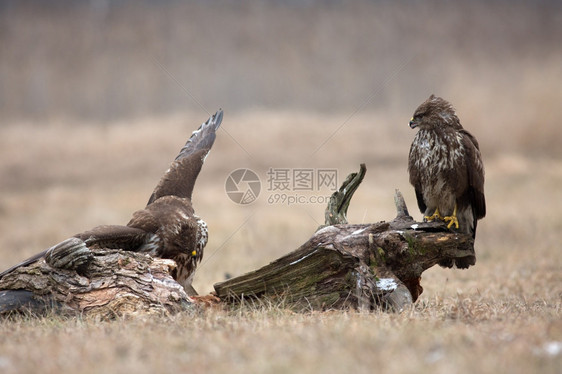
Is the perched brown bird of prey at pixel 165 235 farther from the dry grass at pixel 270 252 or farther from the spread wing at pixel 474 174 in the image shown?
the spread wing at pixel 474 174

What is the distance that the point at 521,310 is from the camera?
14.9 feet

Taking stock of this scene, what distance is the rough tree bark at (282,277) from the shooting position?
4.34 m

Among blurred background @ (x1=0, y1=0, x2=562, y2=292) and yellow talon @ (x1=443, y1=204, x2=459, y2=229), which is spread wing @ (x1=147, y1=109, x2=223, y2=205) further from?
blurred background @ (x1=0, y1=0, x2=562, y2=292)

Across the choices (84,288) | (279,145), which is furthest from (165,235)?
(279,145)

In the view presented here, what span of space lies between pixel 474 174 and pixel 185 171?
3033 mm

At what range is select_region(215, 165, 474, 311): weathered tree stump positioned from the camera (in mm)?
4586

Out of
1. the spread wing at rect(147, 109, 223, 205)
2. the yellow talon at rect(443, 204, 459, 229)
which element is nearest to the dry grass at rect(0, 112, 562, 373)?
the yellow talon at rect(443, 204, 459, 229)

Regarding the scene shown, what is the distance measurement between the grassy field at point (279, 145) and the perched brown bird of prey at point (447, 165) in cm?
81

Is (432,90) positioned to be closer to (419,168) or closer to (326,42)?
(326,42)

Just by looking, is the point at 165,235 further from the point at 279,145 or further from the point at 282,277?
the point at 279,145

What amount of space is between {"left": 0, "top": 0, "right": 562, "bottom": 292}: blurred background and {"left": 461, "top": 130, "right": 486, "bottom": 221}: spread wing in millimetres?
7084

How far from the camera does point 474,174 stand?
518 centimetres

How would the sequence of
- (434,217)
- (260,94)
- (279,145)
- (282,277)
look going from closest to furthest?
(282,277) → (434,217) → (279,145) → (260,94)

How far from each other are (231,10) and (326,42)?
4.16m
